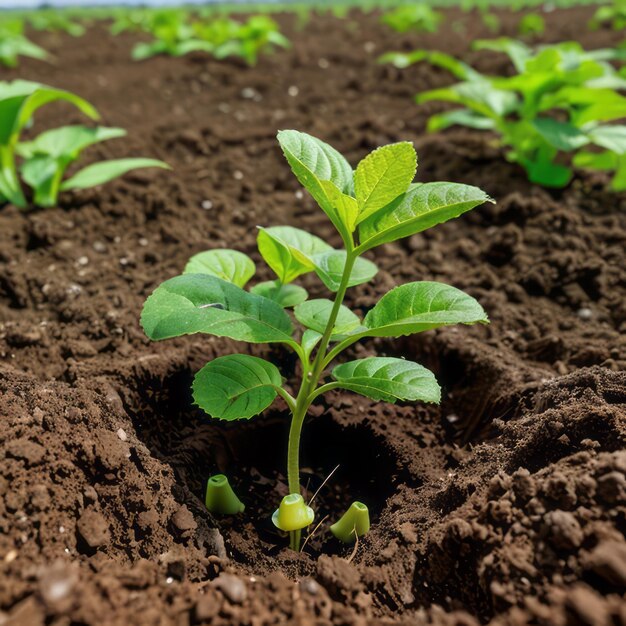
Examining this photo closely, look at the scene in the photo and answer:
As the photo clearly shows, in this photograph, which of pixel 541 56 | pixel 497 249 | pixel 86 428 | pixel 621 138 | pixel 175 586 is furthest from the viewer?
pixel 541 56

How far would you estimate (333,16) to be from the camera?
33.0 ft

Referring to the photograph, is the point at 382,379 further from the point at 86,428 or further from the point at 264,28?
the point at 264,28

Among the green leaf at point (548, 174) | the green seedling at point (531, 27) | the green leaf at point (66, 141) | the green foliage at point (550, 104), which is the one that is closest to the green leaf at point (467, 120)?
the green foliage at point (550, 104)

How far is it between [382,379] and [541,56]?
227 centimetres

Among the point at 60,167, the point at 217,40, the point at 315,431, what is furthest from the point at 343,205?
the point at 217,40

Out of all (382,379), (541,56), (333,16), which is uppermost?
(541,56)

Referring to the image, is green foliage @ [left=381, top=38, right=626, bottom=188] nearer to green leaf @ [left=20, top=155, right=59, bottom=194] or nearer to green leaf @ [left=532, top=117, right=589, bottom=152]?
green leaf @ [left=532, top=117, right=589, bottom=152]

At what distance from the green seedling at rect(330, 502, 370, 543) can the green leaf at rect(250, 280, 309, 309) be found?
19.9 inches

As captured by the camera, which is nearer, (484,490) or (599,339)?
(484,490)

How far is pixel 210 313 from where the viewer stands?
3.83 ft

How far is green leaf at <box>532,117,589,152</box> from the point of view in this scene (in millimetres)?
2600

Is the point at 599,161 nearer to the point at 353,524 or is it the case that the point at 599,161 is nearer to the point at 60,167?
the point at 353,524

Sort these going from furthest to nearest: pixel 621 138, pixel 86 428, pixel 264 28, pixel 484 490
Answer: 1. pixel 264 28
2. pixel 621 138
3. pixel 86 428
4. pixel 484 490

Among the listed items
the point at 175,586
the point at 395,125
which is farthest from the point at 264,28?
the point at 175,586
